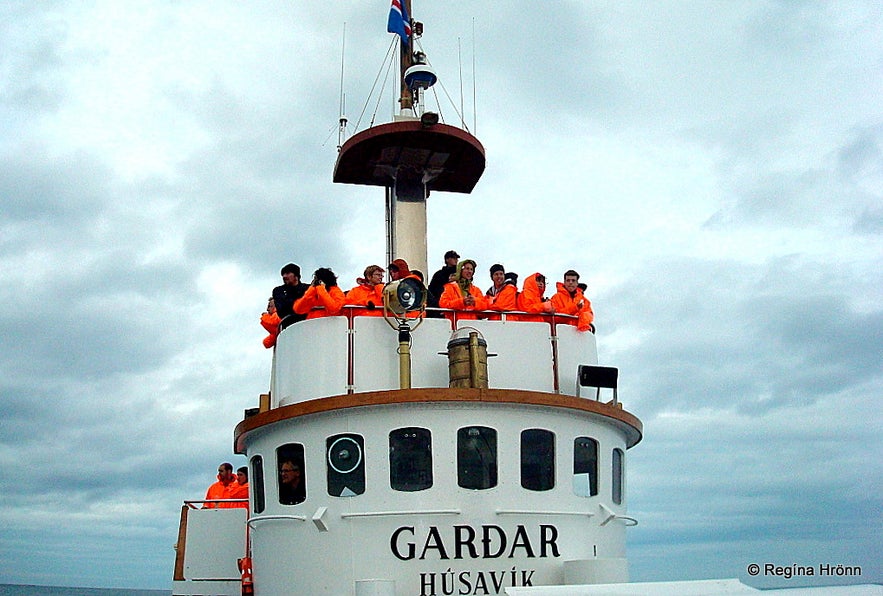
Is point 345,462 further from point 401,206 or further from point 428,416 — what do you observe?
point 401,206

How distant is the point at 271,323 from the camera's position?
12.9 m

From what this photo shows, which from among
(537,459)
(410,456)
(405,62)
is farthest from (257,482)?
(405,62)

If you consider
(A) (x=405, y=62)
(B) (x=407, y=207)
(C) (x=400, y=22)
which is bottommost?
(B) (x=407, y=207)

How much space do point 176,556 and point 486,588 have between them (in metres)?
7.80

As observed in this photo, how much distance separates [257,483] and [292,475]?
3.54 feet

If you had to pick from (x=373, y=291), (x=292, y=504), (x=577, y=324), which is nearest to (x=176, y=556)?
(x=292, y=504)

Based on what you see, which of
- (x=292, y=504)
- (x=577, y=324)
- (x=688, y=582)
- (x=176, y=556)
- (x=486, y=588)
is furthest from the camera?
(x=176, y=556)

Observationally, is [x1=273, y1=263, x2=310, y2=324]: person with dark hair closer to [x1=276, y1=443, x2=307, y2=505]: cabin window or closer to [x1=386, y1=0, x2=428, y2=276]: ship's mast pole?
[x1=276, y1=443, x2=307, y2=505]: cabin window

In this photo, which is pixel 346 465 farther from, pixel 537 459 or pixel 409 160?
pixel 409 160

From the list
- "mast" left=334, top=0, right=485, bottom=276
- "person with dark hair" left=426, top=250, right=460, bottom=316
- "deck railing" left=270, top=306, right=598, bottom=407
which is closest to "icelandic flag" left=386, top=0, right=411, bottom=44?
"mast" left=334, top=0, right=485, bottom=276

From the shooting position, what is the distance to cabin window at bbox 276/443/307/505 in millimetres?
11109

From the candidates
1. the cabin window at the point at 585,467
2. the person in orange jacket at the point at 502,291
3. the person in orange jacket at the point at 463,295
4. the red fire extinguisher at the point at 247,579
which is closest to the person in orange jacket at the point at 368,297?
the person in orange jacket at the point at 463,295

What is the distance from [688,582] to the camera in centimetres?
911

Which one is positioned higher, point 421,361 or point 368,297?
point 368,297
